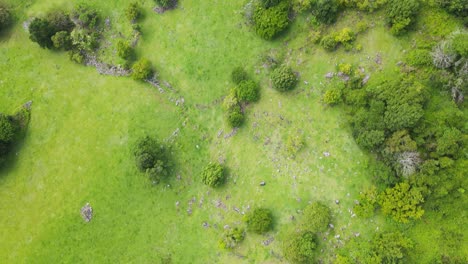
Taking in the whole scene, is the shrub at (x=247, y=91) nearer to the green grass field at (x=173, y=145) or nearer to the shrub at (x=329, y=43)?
the green grass field at (x=173, y=145)

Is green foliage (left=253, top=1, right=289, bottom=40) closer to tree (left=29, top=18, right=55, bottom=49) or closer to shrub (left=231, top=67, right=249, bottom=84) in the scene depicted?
shrub (left=231, top=67, right=249, bottom=84)

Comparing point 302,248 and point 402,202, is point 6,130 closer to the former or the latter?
point 302,248

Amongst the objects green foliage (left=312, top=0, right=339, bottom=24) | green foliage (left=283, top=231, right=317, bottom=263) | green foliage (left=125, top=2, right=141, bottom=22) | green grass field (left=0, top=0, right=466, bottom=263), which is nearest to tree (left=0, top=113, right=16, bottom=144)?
green grass field (left=0, top=0, right=466, bottom=263)

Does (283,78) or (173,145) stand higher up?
(283,78)

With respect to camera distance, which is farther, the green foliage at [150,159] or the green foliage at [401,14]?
the green foliage at [150,159]

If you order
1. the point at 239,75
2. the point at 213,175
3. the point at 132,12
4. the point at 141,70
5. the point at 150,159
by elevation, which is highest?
the point at 132,12

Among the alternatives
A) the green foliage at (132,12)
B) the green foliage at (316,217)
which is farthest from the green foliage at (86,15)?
the green foliage at (316,217)

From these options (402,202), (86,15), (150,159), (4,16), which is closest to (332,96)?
(402,202)
